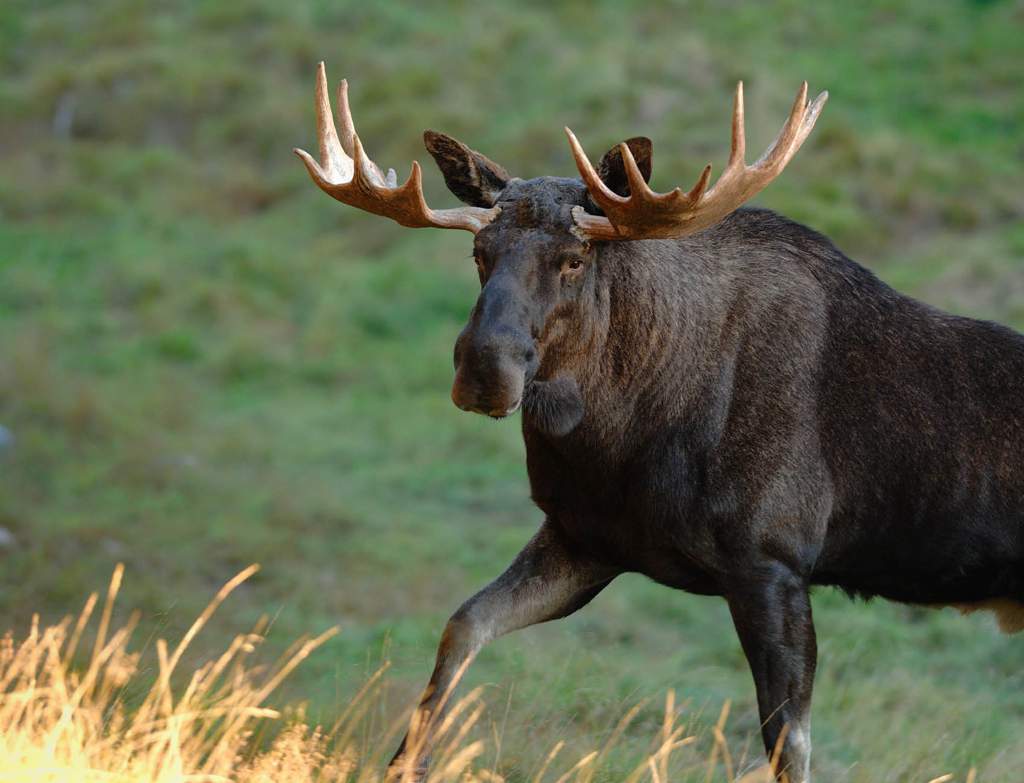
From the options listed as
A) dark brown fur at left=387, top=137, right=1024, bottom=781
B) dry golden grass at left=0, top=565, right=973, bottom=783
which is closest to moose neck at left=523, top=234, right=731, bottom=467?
dark brown fur at left=387, top=137, right=1024, bottom=781

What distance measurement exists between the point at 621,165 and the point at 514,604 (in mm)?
1451

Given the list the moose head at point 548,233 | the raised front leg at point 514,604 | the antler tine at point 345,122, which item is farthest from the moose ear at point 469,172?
the raised front leg at point 514,604

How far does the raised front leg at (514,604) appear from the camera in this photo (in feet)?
16.3

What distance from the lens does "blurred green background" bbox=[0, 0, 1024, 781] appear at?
7773 millimetres

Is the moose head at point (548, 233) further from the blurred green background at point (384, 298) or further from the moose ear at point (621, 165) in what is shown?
the blurred green background at point (384, 298)

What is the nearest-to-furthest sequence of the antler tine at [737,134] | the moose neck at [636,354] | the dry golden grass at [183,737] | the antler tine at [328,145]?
the dry golden grass at [183,737], the antler tine at [737,134], the moose neck at [636,354], the antler tine at [328,145]

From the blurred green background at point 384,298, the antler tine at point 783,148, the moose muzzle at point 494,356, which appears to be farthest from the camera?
the blurred green background at point 384,298

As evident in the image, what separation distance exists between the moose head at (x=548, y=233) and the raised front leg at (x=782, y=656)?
0.78m

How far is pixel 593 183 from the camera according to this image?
4.73m

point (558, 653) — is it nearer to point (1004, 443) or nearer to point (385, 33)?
point (1004, 443)

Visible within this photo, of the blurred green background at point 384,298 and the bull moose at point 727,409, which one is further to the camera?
the blurred green background at point 384,298

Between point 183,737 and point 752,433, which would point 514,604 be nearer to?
point 752,433

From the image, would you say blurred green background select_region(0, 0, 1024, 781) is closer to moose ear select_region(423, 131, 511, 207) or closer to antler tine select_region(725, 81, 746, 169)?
moose ear select_region(423, 131, 511, 207)

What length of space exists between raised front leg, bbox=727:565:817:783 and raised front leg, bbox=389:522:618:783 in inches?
23.3
